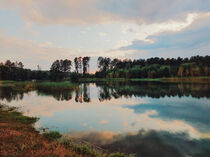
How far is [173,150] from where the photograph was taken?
8.76 meters

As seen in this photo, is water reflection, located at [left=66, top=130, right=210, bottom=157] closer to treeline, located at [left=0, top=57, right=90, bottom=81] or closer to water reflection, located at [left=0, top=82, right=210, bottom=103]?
water reflection, located at [left=0, top=82, right=210, bottom=103]

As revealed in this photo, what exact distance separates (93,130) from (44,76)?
135m

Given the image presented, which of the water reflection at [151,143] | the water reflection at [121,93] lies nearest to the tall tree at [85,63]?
the water reflection at [121,93]

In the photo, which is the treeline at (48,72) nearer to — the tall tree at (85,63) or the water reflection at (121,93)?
the tall tree at (85,63)

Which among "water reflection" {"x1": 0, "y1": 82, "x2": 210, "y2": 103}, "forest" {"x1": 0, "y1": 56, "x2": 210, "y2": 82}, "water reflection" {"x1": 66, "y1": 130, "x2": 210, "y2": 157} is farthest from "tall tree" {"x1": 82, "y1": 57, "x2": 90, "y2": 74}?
"water reflection" {"x1": 66, "y1": 130, "x2": 210, "y2": 157}

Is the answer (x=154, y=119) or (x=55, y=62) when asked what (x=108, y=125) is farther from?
(x=55, y=62)

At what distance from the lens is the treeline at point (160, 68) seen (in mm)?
101188

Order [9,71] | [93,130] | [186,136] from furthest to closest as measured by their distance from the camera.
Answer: [9,71]
[93,130]
[186,136]

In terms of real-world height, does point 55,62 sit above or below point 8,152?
above

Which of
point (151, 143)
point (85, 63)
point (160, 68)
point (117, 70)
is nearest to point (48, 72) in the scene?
point (85, 63)

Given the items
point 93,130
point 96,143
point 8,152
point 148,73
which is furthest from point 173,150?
point 148,73

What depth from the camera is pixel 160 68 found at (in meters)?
130

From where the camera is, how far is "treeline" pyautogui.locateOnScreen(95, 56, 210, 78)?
101188 mm

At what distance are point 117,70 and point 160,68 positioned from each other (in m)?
44.4
